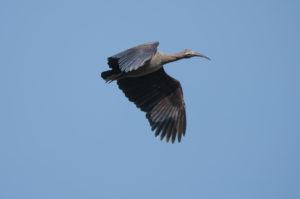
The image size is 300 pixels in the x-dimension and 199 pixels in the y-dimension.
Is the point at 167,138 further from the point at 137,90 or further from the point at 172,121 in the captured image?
the point at 137,90

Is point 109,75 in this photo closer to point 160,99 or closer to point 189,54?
point 160,99

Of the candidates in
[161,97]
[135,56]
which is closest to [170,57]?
[161,97]

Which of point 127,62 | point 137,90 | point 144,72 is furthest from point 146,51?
point 137,90

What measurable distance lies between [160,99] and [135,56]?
2.90 m

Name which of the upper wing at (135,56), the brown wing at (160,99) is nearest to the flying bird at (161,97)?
the brown wing at (160,99)

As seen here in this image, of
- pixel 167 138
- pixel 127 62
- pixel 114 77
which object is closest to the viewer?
pixel 127 62

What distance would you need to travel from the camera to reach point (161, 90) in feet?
50.5

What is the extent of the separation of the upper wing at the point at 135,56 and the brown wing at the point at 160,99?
1856mm

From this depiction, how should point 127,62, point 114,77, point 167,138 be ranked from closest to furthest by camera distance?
point 127,62
point 114,77
point 167,138

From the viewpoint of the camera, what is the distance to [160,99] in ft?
50.5

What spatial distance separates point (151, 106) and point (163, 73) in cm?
96

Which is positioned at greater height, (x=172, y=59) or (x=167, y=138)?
(x=172, y=59)

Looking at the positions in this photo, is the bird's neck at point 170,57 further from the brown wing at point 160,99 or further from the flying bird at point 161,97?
the brown wing at point 160,99

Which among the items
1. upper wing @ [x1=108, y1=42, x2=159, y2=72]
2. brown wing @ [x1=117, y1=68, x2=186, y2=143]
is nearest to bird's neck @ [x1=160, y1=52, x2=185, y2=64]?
brown wing @ [x1=117, y1=68, x2=186, y2=143]
